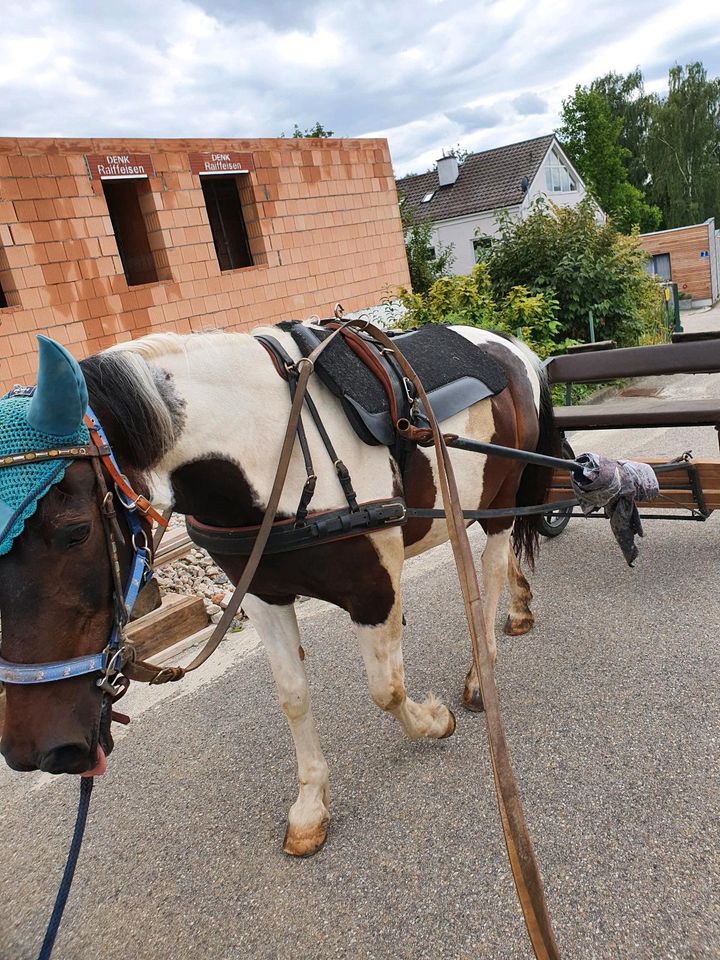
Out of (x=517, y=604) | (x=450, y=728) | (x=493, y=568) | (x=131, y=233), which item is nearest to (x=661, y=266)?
(x=131, y=233)

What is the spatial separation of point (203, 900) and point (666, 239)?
22.4 meters

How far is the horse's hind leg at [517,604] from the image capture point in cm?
340

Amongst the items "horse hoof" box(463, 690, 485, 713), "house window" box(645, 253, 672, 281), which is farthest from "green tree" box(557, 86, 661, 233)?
"horse hoof" box(463, 690, 485, 713)

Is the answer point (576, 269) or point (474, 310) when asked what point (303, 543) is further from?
point (576, 269)

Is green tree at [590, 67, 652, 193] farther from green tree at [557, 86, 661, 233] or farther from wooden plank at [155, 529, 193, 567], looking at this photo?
wooden plank at [155, 529, 193, 567]

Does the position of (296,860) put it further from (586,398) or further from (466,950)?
(586,398)

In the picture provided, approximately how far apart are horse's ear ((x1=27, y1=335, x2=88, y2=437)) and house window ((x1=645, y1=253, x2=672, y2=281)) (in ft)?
72.0

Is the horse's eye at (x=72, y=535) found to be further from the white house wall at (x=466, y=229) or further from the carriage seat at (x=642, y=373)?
the white house wall at (x=466, y=229)

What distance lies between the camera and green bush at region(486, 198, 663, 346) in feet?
31.8

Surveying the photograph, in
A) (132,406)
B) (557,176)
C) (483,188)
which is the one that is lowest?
(132,406)

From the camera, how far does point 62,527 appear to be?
130 centimetres

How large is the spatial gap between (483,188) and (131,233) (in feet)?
61.8

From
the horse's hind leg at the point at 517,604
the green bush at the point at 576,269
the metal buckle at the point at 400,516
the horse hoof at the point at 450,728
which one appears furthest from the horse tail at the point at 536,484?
the green bush at the point at 576,269

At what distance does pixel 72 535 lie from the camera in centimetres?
132
